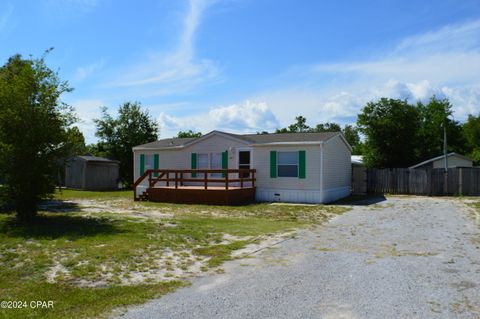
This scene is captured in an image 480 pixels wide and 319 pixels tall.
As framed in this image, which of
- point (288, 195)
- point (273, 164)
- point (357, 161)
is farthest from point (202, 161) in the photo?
point (357, 161)

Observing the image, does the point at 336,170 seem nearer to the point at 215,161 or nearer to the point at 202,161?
the point at 215,161

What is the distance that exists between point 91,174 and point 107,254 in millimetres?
22348

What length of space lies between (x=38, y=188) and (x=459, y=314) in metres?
10.8

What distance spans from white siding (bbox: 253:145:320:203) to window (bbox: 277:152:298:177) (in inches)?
7.5

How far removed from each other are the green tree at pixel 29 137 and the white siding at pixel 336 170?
11.3m

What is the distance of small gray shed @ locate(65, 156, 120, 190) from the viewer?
28.2m

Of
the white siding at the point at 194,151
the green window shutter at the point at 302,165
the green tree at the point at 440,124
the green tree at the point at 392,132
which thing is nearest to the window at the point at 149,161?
the white siding at the point at 194,151

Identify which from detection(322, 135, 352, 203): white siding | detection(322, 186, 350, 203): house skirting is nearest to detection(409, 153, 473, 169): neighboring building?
detection(322, 135, 352, 203): white siding

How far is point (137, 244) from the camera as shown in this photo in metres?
8.42

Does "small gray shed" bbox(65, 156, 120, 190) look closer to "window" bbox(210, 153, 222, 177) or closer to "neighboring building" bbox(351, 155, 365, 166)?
"window" bbox(210, 153, 222, 177)

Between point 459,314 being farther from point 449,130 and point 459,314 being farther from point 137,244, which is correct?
point 449,130

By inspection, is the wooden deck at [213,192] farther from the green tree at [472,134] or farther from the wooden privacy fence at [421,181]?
the green tree at [472,134]

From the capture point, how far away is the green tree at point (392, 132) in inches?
1316

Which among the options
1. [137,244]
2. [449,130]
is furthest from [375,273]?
[449,130]
